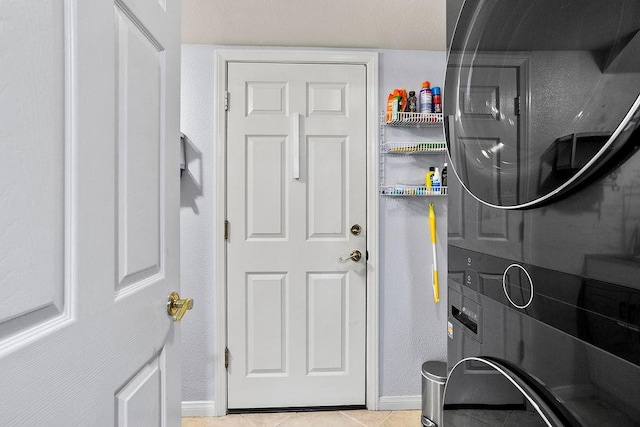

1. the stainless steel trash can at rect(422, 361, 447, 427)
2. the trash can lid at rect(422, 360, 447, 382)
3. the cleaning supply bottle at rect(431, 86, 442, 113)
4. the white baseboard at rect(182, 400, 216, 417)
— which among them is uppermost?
the cleaning supply bottle at rect(431, 86, 442, 113)

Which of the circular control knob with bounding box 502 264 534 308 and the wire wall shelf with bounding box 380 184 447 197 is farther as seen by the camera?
the wire wall shelf with bounding box 380 184 447 197

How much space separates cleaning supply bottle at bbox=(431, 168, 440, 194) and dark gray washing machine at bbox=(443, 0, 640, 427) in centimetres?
136

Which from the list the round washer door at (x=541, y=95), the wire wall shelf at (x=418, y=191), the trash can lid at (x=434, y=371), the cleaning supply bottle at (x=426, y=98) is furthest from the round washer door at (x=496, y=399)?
the cleaning supply bottle at (x=426, y=98)

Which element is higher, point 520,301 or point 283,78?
point 283,78

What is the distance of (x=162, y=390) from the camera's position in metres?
0.85

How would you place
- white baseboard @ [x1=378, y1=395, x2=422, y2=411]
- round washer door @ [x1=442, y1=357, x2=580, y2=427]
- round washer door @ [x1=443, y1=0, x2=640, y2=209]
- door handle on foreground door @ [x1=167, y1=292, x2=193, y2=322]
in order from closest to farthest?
round washer door @ [x1=443, y1=0, x2=640, y2=209] → round washer door @ [x1=442, y1=357, x2=580, y2=427] → door handle on foreground door @ [x1=167, y1=292, x2=193, y2=322] → white baseboard @ [x1=378, y1=395, x2=422, y2=411]

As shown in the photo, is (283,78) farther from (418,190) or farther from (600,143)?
(600,143)

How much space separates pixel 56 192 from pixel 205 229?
162 centimetres

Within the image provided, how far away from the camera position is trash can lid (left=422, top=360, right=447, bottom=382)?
188 cm

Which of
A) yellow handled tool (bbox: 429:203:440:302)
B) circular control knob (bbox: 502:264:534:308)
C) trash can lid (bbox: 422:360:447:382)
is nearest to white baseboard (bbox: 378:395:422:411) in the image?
trash can lid (bbox: 422:360:447:382)

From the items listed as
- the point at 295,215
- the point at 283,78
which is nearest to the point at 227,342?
the point at 295,215

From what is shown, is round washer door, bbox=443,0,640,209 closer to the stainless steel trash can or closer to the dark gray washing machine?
the dark gray washing machine

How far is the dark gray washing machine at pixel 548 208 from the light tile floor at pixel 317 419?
1.49 m

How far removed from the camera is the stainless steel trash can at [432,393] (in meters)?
1.86
